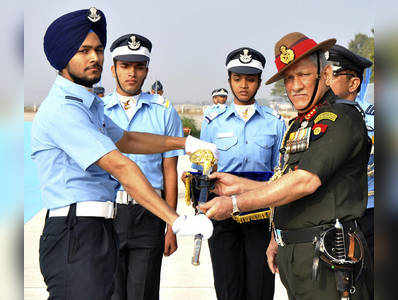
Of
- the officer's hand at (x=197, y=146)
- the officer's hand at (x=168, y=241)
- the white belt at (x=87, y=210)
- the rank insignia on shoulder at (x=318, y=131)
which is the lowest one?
the officer's hand at (x=168, y=241)

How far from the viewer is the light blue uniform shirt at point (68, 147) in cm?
232

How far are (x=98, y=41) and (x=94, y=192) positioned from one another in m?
0.83

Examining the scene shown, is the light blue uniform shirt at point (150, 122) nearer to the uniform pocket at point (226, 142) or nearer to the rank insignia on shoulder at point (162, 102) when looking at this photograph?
the rank insignia on shoulder at point (162, 102)

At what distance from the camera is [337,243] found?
94.4 inches

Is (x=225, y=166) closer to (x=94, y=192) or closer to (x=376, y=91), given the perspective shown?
(x=94, y=192)

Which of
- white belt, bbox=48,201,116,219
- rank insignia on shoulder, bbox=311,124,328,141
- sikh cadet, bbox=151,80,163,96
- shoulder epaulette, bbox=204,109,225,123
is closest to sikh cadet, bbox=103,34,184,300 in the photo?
shoulder epaulette, bbox=204,109,225,123

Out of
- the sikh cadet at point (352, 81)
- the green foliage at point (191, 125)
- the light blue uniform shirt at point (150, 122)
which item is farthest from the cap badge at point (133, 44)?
the green foliage at point (191, 125)

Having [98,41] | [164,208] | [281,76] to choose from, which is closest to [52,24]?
[98,41]

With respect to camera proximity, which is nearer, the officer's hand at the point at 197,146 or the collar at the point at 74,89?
the collar at the point at 74,89

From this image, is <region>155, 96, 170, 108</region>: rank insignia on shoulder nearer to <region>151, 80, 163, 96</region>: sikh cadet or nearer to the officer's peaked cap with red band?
the officer's peaked cap with red band

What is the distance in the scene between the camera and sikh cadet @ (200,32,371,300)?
2.39 metres

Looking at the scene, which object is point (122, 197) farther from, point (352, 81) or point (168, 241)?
point (352, 81)

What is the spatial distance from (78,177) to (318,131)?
1.25 m

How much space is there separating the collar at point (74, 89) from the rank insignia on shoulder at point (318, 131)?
1194 millimetres
